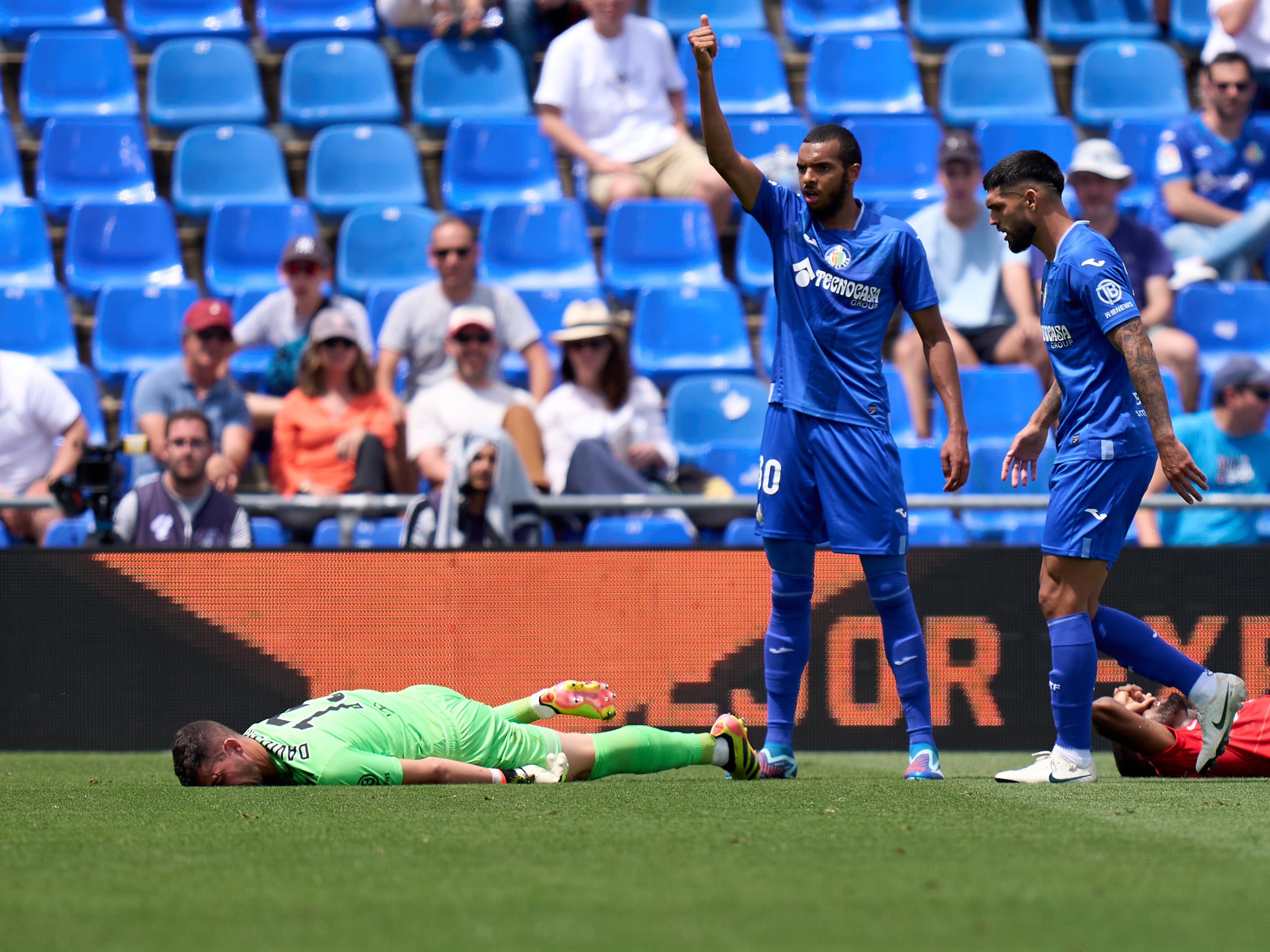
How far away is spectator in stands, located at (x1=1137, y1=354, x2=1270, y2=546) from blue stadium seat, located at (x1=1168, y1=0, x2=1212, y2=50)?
4508 millimetres

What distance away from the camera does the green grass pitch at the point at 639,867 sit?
261 centimetres

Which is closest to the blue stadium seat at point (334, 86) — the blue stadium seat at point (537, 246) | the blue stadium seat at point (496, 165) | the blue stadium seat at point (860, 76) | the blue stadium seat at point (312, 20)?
the blue stadium seat at point (312, 20)

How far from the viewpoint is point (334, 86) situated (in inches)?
411

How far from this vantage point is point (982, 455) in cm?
802

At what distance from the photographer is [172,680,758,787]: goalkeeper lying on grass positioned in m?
4.91

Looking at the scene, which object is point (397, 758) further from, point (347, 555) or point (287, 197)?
point (287, 197)

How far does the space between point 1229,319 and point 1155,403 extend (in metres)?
5.10

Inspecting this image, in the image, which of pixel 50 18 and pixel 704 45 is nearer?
pixel 704 45

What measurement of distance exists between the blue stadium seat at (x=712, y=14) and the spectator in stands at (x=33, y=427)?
5011 millimetres

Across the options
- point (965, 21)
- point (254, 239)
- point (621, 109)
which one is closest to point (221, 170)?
point (254, 239)

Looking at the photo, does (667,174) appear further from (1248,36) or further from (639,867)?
(639,867)

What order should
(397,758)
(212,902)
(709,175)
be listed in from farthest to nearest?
(709,175) → (397,758) → (212,902)

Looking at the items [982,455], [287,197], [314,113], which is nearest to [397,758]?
[982,455]

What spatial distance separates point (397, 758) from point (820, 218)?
2251mm
